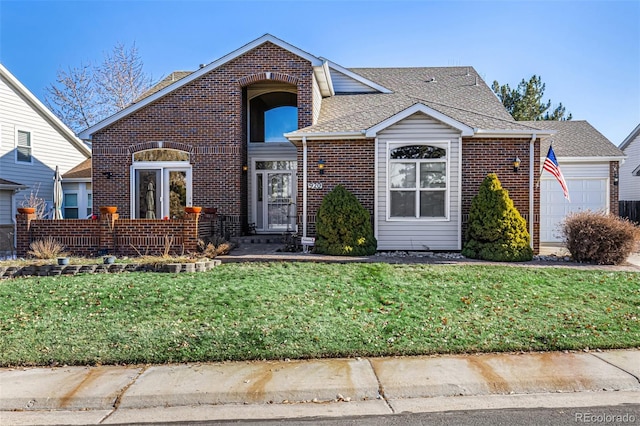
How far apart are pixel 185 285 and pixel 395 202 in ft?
21.2

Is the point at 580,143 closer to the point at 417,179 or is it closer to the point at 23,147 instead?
the point at 417,179

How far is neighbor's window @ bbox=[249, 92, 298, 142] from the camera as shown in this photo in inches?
664

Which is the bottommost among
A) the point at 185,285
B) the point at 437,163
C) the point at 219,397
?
the point at 219,397

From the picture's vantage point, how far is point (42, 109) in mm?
21031

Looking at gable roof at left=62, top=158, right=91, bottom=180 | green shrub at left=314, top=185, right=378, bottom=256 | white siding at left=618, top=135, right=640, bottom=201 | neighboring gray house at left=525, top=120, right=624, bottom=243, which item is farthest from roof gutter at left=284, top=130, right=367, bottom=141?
white siding at left=618, top=135, right=640, bottom=201

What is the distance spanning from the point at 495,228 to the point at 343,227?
11.8 ft

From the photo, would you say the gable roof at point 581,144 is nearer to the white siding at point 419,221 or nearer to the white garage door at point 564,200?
the white garage door at point 564,200

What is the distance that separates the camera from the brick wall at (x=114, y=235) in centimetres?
1155

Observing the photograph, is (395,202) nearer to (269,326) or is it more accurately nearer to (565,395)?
(269,326)

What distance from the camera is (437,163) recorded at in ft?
42.0

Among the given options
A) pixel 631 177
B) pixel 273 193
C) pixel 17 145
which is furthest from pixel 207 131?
pixel 631 177

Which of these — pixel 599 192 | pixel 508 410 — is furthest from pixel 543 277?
pixel 599 192

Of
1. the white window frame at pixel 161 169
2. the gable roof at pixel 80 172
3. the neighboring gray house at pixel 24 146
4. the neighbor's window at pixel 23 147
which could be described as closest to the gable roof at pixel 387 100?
the white window frame at pixel 161 169

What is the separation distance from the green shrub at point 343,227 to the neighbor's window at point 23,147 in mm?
14763
